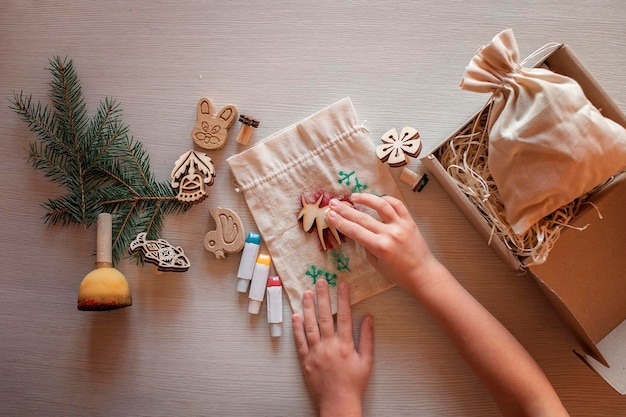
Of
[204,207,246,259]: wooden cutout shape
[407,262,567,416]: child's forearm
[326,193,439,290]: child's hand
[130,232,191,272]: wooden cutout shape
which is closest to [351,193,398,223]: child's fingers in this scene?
[326,193,439,290]: child's hand

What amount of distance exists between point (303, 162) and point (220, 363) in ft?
1.30

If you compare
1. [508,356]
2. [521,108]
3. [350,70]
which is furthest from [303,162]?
[508,356]

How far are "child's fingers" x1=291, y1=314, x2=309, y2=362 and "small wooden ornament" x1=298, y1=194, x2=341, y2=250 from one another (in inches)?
5.5

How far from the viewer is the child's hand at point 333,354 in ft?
2.68

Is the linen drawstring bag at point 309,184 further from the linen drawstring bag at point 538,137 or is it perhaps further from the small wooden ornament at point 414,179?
the linen drawstring bag at point 538,137

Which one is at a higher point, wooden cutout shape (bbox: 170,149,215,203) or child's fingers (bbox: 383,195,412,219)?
wooden cutout shape (bbox: 170,149,215,203)

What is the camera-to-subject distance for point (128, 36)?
90 centimetres

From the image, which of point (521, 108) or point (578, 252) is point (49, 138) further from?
point (578, 252)

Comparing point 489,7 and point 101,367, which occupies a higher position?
point 489,7

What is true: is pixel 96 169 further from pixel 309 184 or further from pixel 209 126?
pixel 309 184

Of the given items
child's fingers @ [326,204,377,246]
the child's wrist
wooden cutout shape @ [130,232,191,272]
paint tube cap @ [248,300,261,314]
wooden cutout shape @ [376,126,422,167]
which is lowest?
the child's wrist

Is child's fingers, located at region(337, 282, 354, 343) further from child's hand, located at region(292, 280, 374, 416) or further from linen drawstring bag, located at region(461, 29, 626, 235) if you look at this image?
linen drawstring bag, located at region(461, 29, 626, 235)

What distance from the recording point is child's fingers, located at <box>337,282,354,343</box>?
840mm

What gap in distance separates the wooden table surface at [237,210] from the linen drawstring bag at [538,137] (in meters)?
0.17
